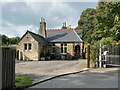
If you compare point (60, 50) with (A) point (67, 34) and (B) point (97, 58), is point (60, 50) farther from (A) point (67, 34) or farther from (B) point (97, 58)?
(B) point (97, 58)

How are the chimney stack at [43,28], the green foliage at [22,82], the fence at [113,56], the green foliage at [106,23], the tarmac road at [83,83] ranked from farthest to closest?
1. the chimney stack at [43,28]
2. the green foliage at [106,23]
3. the fence at [113,56]
4. the green foliage at [22,82]
5. the tarmac road at [83,83]

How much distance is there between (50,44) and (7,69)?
1421 inches

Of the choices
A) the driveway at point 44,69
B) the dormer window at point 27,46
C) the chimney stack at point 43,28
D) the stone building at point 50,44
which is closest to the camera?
the driveway at point 44,69

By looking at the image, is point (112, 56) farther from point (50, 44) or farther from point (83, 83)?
point (50, 44)

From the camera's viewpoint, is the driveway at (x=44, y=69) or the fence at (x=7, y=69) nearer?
the fence at (x=7, y=69)

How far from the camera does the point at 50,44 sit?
4578cm

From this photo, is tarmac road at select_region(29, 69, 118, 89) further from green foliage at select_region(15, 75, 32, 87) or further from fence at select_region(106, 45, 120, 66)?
fence at select_region(106, 45, 120, 66)

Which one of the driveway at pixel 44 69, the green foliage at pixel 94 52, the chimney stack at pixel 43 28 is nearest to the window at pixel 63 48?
the chimney stack at pixel 43 28

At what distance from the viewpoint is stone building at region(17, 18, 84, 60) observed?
41719 millimetres

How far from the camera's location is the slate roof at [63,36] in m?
45.1

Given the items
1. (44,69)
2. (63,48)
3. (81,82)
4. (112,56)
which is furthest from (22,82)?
(63,48)

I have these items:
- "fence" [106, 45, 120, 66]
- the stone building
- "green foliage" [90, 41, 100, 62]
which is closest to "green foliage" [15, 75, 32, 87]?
"green foliage" [90, 41, 100, 62]

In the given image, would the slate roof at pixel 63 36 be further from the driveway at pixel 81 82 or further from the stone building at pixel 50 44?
the driveway at pixel 81 82

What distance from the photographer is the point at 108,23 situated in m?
23.0
